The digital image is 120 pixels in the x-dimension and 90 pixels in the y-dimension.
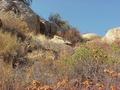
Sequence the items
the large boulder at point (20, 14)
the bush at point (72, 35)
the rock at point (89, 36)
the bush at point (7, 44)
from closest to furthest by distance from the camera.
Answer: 1. the bush at point (7, 44)
2. the large boulder at point (20, 14)
3. the bush at point (72, 35)
4. the rock at point (89, 36)

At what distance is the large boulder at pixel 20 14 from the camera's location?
77.2ft

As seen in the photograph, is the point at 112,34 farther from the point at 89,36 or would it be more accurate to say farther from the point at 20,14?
the point at 20,14

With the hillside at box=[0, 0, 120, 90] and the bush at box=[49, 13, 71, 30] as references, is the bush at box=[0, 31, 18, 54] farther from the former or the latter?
the bush at box=[49, 13, 71, 30]

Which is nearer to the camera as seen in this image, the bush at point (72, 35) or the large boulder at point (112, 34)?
the bush at point (72, 35)

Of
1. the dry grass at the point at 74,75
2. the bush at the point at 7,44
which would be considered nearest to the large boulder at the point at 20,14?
the bush at the point at 7,44

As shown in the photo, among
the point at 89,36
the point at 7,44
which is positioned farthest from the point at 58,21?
the point at 7,44

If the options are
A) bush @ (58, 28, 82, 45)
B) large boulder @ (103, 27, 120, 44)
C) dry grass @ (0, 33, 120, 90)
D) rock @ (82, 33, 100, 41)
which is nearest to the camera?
dry grass @ (0, 33, 120, 90)

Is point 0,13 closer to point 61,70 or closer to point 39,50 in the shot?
point 39,50

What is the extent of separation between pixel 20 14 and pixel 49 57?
9.91 m

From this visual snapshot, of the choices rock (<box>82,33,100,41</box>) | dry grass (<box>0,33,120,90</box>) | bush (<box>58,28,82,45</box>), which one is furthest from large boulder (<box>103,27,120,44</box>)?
dry grass (<box>0,33,120,90</box>)

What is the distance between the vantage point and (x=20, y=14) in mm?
25516

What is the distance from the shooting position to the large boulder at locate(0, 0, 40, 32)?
2352 centimetres

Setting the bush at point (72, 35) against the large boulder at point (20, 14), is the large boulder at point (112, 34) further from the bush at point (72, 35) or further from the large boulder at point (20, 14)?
the large boulder at point (20, 14)

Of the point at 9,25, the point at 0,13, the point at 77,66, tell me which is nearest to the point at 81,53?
the point at 77,66
